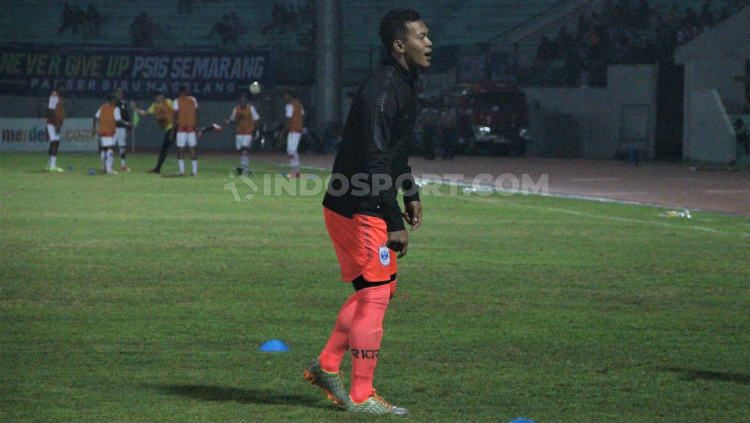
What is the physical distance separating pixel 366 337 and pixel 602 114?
4172 cm

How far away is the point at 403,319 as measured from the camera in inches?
443

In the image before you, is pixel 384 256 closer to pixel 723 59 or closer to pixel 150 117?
pixel 723 59

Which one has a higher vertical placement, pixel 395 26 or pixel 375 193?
pixel 395 26

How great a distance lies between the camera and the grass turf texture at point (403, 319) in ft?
25.9

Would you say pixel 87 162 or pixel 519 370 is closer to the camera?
pixel 519 370

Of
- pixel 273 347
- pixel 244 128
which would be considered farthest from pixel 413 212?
pixel 244 128

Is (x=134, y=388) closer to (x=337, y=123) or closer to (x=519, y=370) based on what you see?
(x=519, y=370)

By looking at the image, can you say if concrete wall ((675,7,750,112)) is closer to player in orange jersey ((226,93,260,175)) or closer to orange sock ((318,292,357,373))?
player in orange jersey ((226,93,260,175))

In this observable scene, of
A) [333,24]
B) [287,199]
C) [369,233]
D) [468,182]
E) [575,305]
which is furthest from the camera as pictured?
[333,24]

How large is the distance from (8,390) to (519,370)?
3173 mm

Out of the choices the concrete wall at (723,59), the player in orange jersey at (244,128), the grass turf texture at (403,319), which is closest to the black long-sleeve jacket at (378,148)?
the grass turf texture at (403,319)

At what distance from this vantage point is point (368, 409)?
752 cm

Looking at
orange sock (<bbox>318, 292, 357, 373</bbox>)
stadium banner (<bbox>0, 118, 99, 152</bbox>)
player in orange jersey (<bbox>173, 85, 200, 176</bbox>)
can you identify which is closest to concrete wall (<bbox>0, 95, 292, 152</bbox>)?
stadium banner (<bbox>0, 118, 99, 152</bbox>)

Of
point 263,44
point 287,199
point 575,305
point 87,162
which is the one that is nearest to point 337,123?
point 263,44
